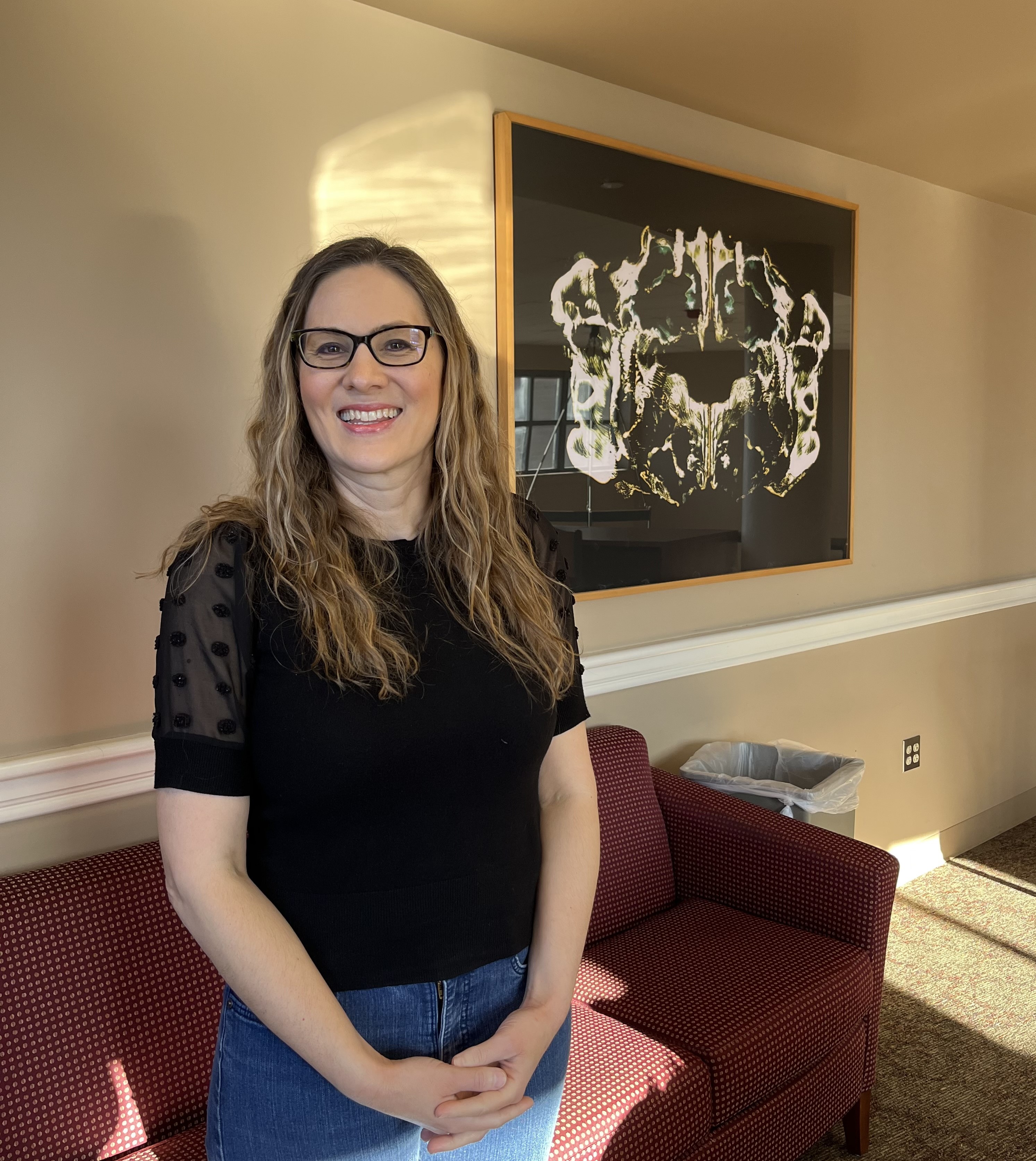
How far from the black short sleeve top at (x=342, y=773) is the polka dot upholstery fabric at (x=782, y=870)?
1312 millimetres

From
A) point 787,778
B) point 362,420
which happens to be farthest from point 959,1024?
point 362,420

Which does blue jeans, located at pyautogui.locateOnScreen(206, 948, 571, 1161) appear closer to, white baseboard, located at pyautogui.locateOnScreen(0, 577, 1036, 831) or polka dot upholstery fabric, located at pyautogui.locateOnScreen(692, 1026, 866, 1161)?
white baseboard, located at pyautogui.locateOnScreen(0, 577, 1036, 831)

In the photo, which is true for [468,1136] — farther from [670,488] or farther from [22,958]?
[670,488]

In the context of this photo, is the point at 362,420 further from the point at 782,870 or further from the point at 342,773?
the point at 782,870

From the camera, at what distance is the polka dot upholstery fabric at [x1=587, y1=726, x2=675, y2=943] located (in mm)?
2350

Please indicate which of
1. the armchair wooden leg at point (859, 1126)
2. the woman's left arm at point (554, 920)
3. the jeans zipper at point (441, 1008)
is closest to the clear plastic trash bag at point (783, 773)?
the armchair wooden leg at point (859, 1126)

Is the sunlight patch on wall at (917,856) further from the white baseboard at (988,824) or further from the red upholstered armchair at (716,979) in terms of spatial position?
the red upholstered armchair at (716,979)

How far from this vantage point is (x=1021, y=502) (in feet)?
13.8

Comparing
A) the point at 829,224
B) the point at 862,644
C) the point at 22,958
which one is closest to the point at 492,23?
the point at 829,224

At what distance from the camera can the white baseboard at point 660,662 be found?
1.78 meters

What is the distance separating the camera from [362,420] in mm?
1190

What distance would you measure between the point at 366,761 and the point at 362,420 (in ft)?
1.30

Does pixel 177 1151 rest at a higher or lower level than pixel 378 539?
lower

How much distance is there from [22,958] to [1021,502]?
397cm
